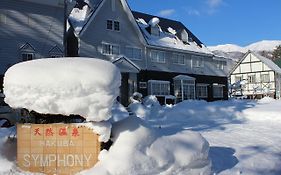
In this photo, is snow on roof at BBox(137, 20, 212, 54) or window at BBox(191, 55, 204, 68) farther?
window at BBox(191, 55, 204, 68)

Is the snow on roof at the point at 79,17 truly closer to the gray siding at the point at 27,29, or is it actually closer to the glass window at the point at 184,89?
the gray siding at the point at 27,29

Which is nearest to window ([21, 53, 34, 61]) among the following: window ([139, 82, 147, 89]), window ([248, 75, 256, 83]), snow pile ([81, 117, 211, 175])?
window ([139, 82, 147, 89])

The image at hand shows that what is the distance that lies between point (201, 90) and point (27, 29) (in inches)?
770

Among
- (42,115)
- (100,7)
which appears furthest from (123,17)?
(42,115)

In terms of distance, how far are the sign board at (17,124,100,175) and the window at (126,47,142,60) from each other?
2524cm

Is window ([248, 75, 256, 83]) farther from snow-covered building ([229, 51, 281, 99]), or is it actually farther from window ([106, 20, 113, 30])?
window ([106, 20, 113, 30])

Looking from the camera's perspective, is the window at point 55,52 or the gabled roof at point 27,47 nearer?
the gabled roof at point 27,47

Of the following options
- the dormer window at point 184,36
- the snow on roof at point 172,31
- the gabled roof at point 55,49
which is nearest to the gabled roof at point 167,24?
the snow on roof at point 172,31

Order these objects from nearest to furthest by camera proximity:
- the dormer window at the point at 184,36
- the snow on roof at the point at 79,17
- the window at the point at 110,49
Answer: the snow on roof at the point at 79,17, the window at the point at 110,49, the dormer window at the point at 184,36

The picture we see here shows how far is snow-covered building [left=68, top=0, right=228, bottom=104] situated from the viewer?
94.0 feet

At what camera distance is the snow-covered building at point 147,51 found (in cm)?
2864

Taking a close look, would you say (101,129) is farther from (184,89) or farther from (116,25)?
(184,89)

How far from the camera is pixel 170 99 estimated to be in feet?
112

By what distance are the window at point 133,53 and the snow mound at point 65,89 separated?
997 inches
